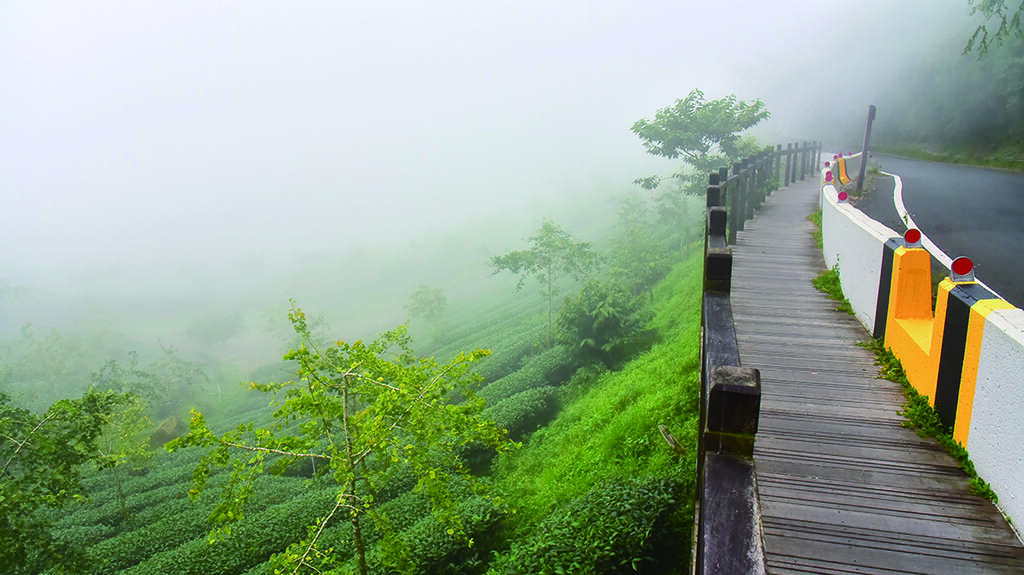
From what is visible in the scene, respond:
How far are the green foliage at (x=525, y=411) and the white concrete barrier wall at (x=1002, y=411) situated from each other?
13055 mm

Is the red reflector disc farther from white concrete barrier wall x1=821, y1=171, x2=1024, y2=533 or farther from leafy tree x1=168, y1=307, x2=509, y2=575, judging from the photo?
leafy tree x1=168, y1=307, x2=509, y2=575

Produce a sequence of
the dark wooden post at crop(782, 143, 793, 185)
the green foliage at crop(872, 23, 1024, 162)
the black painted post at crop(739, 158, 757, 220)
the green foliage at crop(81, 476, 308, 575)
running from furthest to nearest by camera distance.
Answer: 1. the green foliage at crop(872, 23, 1024, 162)
2. the dark wooden post at crop(782, 143, 793, 185)
3. the green foliage at crop(81, 476, 308, 575)
4. the black painted post at crop(739, 158, 757, 220)

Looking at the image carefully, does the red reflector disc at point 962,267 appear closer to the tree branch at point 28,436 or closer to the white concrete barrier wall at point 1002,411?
the white concrete barrier wall at point 1002,411

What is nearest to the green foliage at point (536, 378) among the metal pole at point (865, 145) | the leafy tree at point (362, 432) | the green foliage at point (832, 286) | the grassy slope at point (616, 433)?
the grassy slope at point (616, 433)

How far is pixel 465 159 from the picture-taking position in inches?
5807

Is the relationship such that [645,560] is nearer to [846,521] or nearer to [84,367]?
[846,521]

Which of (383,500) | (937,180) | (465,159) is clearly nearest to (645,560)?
(383,500)

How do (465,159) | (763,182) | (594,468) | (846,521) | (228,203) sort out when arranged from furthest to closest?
(465,159), (228,203), (763,182), (594,468), (846,521)

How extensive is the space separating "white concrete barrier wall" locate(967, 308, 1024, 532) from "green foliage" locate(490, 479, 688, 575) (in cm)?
379

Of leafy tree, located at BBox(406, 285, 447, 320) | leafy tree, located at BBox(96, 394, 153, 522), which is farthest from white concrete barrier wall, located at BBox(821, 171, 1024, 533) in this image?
leafy tree, located at BBox(406, 285, 447, 320)

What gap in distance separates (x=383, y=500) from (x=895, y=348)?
39.6 ft

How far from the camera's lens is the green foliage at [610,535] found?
24.2 feet

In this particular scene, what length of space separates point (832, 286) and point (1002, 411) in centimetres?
512

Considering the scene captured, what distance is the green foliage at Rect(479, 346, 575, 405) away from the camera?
20.8m
